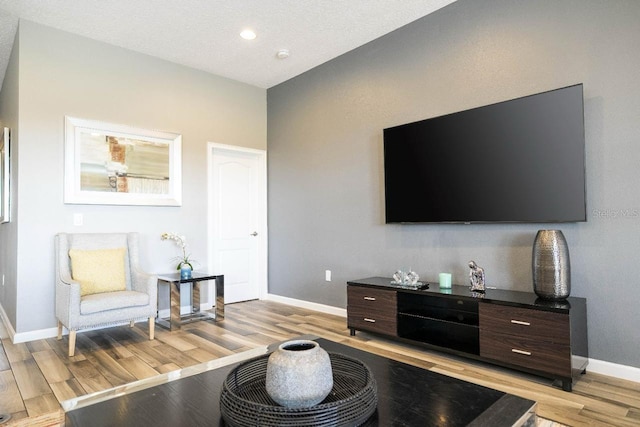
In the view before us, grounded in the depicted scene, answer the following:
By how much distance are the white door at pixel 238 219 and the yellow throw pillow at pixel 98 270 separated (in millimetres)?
1240

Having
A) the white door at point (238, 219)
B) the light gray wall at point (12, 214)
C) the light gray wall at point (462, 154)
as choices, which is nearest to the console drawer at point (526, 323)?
the light gray wall at point (462, 154)

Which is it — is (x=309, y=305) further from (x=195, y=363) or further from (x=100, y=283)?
(x=100, y=283)

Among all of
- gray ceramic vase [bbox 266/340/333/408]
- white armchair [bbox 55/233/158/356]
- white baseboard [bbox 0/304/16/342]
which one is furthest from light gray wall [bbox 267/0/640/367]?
white baseboard [bbox 0/304/16/342]

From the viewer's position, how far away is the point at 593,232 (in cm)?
254

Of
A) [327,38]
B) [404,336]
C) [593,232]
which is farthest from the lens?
[327,38]

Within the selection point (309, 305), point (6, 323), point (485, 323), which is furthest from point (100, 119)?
point (485, 323)

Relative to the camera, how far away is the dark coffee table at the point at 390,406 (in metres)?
1.03

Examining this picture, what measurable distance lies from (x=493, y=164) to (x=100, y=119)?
3.66m

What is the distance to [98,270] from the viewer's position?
3.41 meters

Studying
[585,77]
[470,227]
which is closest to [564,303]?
[470,227]

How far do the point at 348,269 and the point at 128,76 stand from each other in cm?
310

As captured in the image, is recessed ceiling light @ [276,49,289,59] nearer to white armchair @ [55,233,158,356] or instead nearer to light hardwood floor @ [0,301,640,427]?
white armchair @ [55,233,158,356]

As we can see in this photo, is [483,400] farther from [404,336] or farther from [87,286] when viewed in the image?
[87,286]

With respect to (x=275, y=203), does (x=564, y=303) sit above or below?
below
